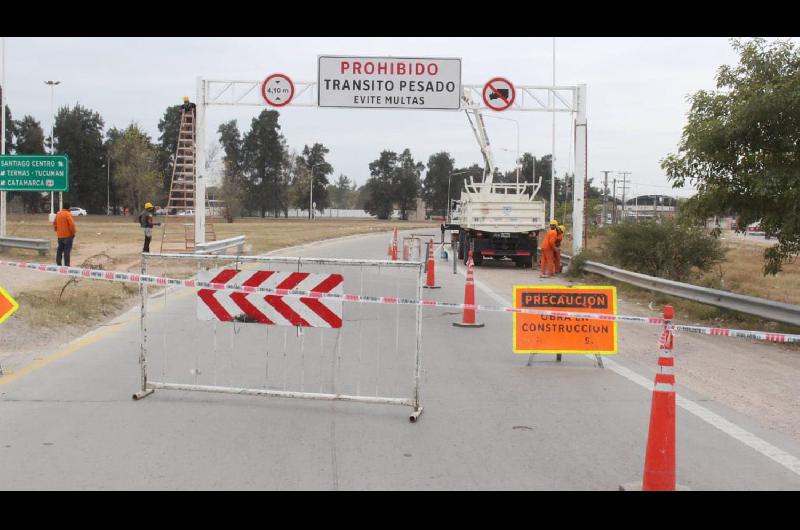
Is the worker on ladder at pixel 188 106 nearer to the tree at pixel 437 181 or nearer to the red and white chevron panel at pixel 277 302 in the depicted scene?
the red and white chevron panel at pixel 277 302

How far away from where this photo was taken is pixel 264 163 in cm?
12025

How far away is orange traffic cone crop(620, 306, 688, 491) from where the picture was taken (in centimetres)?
482

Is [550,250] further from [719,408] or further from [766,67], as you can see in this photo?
[719,408]

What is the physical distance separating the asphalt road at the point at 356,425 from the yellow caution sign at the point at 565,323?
0.30 metres

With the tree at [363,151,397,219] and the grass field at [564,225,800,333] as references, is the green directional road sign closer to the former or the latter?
the grass field at [564,225,800,333]

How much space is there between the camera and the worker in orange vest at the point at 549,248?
22019 mm

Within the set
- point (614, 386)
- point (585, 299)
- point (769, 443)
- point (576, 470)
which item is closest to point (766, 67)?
point (585, 299)

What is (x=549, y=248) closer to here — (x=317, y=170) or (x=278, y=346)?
(x=278, y=346)

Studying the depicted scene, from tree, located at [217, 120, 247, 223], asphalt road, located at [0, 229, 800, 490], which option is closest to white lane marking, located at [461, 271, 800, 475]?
asphalt road, located at [0, 229, 800, 490]

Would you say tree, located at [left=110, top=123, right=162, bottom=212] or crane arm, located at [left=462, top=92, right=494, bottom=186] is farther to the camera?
tree, located at [left=110, top=123, right=162, bottom=212]

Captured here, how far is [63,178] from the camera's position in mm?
18078

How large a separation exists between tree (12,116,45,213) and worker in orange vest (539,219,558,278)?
8502cm

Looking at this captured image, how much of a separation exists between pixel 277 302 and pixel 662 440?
12.9ft

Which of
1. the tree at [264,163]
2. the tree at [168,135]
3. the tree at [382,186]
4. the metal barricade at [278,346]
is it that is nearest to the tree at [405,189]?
the tree at [382,186]
